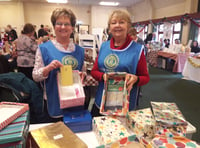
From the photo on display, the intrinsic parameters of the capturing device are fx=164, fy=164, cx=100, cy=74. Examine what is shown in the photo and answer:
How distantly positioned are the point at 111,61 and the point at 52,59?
438mm

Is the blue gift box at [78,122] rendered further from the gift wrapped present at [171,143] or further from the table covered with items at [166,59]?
the table covered with items at [166,59]

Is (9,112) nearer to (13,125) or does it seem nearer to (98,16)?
(13,125)

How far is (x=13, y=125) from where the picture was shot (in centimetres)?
79

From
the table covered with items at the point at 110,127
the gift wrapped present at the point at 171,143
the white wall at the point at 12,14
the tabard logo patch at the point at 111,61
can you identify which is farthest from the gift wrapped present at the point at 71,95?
the white wall at the point at 12,14

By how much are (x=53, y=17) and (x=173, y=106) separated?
41.4 inches

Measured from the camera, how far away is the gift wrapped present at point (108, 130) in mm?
824

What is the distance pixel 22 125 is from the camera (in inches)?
31.0

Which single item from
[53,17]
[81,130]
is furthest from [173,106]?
[53,17]

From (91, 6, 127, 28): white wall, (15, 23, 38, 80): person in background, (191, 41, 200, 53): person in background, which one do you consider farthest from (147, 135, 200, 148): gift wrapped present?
(91, 6, 127, 28): white wall

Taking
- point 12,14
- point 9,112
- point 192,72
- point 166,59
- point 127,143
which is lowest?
point 192,72

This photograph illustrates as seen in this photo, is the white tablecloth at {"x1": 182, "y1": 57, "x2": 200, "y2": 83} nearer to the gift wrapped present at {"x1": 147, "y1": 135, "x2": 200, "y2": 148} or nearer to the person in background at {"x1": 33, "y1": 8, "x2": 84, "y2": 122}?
the person in background at {"x1": 33, "y1": 8, "x2": 84, "y2": 122}

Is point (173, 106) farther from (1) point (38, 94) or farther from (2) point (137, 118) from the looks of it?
(1) point (38, 94)

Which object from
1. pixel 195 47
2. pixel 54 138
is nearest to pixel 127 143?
pixel 54 138

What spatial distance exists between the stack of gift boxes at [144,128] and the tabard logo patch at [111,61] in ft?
0.91
